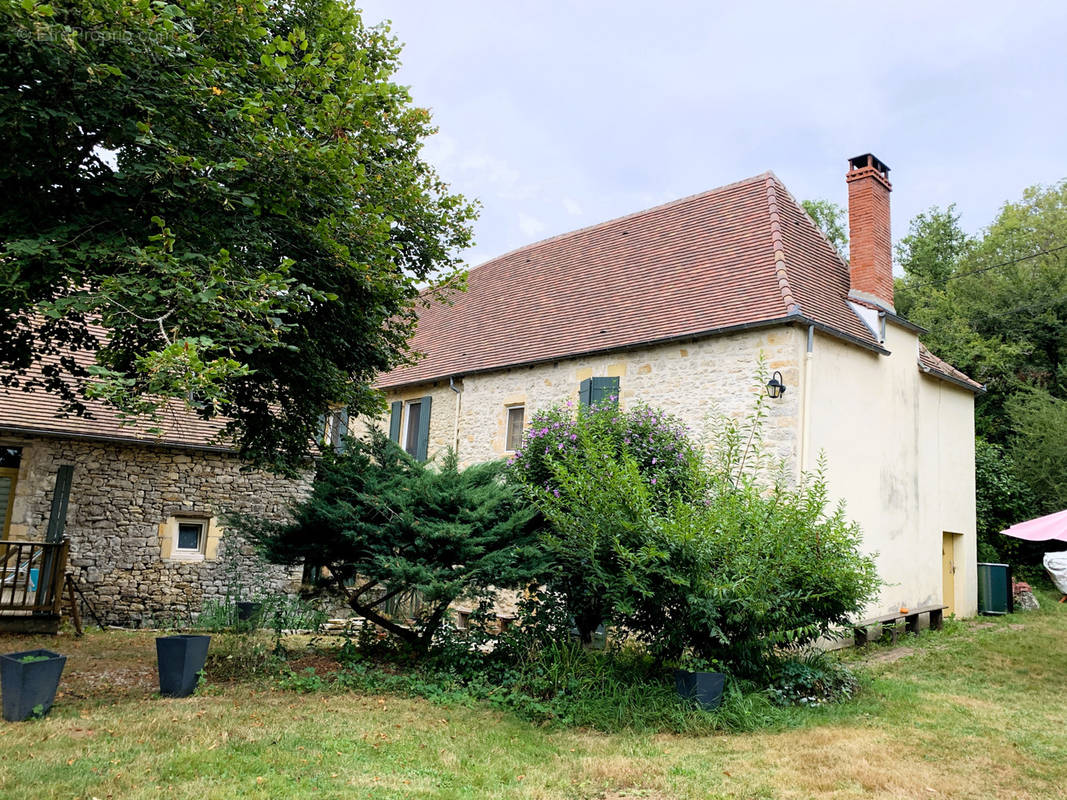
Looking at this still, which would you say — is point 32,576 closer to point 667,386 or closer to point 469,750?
point 469,750

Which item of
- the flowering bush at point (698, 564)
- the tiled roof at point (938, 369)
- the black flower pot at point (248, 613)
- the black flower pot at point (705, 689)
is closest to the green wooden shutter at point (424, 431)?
the black flower pot at point (248, 613)

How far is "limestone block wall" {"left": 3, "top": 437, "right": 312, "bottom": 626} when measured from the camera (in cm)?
1174

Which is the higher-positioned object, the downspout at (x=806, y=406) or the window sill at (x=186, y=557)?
the downspout at (x=806, y=406)

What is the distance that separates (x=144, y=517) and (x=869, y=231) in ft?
42.9

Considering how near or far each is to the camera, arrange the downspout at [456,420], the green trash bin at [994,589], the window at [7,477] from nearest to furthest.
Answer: the window at [7,477] < the green trash bin at [994,589] < the downspout at [456,420]

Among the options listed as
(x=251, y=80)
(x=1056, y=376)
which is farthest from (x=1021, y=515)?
(x=251, y=80)

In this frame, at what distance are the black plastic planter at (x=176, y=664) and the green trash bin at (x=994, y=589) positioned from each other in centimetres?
1409

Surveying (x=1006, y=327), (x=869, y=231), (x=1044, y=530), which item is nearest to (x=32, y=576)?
(x=1044, y=530)

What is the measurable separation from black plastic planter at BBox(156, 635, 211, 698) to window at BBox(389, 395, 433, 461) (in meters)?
8.93

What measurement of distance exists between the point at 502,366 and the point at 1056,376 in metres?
17.4

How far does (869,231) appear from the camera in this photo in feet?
39.3

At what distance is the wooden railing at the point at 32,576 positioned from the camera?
35.0 feet

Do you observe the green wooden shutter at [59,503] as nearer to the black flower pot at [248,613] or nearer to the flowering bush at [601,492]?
the black flower pot at [248,613]

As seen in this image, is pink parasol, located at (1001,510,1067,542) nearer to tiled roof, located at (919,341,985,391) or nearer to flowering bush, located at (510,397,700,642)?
flowering bush, located at (510,397,700,642)
